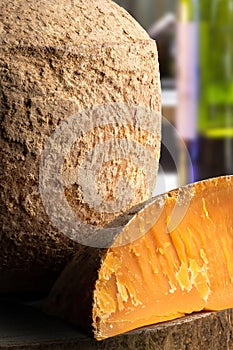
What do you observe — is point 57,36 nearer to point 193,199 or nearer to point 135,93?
point 135,93

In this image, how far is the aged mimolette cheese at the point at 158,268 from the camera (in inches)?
31.0

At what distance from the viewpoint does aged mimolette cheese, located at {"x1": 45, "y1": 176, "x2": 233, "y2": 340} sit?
79 centimetres

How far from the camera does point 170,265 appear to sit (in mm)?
838

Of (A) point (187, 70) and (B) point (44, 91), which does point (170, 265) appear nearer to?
(B) point (44, 91)

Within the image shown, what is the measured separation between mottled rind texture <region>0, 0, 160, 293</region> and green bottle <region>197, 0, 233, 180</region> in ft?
4.23

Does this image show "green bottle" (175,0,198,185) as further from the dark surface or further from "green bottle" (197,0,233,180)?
the dark surface

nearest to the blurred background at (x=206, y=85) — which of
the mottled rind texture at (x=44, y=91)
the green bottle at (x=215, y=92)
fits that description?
the green bottle at (x=215, y=92)

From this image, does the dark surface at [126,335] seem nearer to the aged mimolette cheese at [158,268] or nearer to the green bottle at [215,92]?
the aged mimolette cheese at [158,268]

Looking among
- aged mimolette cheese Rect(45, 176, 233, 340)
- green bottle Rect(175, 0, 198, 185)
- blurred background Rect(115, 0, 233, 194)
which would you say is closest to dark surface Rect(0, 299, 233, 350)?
aged mimolette cheese Rect(45, 176, 233, 340)

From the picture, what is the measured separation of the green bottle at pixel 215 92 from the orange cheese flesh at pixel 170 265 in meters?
1.33

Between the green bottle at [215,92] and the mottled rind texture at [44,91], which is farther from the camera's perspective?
the green bottle at [215,92]

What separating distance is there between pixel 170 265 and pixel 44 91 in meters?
0.23

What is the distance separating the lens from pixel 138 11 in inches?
142

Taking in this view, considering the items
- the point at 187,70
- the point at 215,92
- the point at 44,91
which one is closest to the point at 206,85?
the point at 215,92
